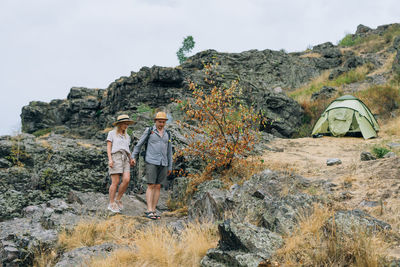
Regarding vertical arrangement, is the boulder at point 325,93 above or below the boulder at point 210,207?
above

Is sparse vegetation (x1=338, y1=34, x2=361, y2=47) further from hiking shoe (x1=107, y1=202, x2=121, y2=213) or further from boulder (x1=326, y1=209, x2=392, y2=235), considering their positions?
boulder (x1=326, y1=209, x2=392, y2=235)

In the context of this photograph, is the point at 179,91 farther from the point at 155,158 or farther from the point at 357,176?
the point at 357,176

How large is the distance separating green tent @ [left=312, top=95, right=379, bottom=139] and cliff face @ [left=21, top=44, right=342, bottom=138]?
1.69 m

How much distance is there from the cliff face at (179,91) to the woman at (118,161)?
7.41 meters

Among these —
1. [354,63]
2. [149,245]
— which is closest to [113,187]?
[149,245]

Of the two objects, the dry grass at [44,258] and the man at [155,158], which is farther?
the man at [155,158]

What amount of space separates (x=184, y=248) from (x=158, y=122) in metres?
3.07

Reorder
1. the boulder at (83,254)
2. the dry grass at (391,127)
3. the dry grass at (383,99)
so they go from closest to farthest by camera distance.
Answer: the boulder at (83,254), the dry grass at (391,127), the dry grass at (383,99)

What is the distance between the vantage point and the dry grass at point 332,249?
9.15ft

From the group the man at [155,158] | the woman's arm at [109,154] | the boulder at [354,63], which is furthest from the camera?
the boulder at [354,63]

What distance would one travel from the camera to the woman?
19.8 ft

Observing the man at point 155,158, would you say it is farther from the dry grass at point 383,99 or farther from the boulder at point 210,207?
the dry grass at point 383,99

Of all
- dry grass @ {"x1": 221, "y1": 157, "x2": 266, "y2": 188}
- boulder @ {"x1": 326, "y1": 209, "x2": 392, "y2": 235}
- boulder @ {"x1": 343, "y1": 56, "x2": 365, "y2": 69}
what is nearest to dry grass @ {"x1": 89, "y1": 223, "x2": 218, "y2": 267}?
boulder @ {"x1": 326, "y1": 209, "x2": 392, "y2": 235}

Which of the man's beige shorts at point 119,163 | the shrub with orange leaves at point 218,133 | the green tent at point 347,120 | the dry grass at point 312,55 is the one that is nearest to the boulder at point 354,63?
the dry grass at point 312,55
